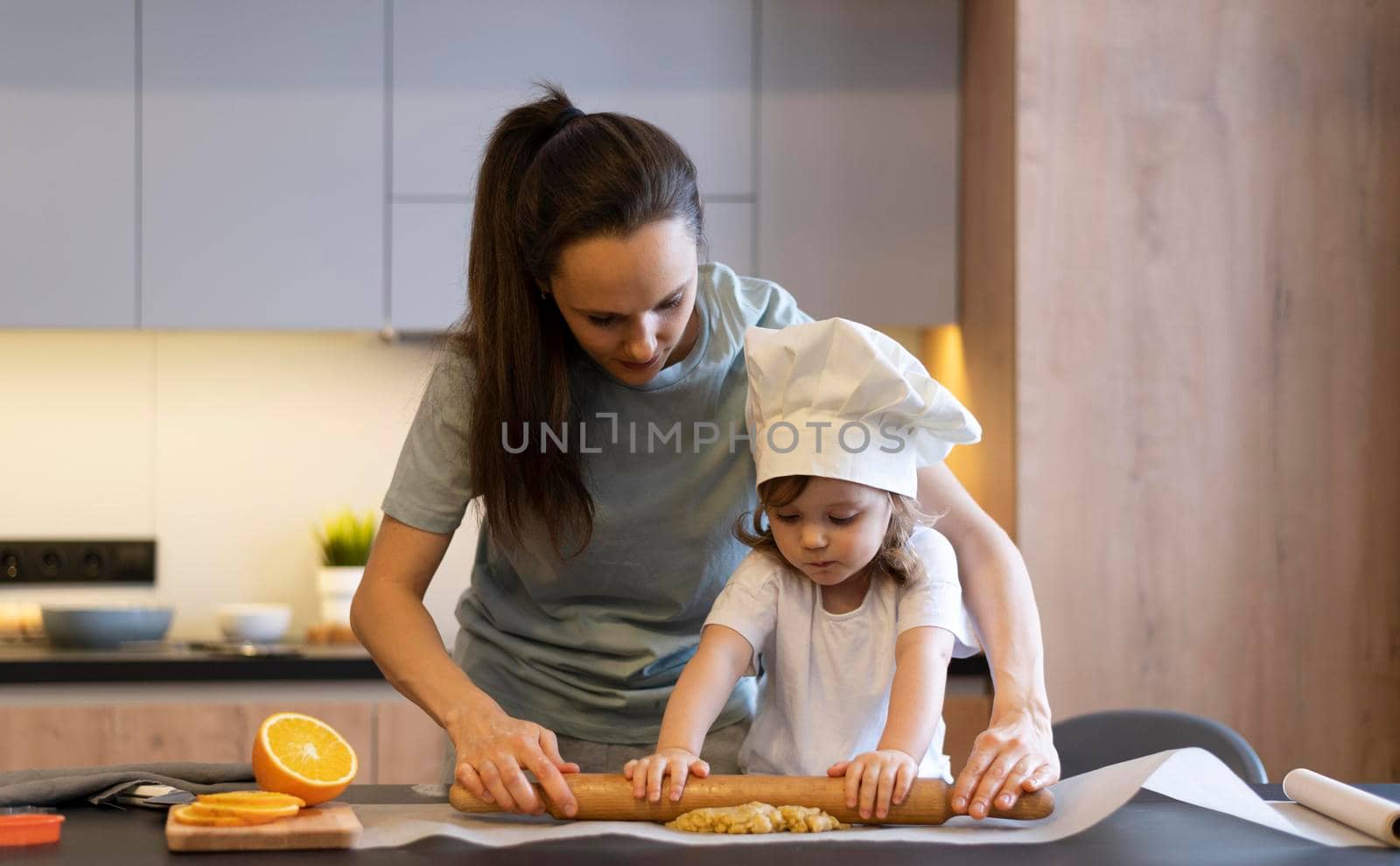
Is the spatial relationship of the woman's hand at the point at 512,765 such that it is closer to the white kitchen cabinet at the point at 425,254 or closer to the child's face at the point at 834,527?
the child's face at the point at 834,527

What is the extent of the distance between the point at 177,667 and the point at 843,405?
1.65m

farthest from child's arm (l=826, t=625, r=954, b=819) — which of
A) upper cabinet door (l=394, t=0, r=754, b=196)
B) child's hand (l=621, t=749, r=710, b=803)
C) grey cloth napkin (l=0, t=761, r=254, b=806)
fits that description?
upper cabinet door (l=394, t=0, r=754, b=196)

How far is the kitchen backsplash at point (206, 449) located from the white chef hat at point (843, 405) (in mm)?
1884

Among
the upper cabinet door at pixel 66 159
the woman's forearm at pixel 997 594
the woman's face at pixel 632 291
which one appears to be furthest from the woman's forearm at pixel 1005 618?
the upper cabinet door at pixel 66 159

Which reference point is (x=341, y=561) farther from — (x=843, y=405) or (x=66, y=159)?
(x=843, y=405)

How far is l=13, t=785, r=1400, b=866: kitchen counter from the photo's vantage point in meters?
0.99

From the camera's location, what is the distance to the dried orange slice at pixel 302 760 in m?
1.11

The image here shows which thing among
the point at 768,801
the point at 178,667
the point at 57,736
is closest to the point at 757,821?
the point at 768,801

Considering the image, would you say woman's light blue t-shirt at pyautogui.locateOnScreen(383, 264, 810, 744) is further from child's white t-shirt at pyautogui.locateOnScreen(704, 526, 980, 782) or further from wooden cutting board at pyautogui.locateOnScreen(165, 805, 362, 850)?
wooden cutting board at pyautogui.locateOnScreen(165, 805, 362, 850)

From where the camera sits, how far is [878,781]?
111 centimetres

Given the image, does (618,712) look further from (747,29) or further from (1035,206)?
(747,29)

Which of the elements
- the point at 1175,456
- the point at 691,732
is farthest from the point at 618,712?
the point at 1175,456

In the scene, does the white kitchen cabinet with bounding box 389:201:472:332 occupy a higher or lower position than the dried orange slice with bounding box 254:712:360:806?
higher

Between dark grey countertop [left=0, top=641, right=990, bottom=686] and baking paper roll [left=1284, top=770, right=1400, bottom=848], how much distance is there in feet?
4.42
